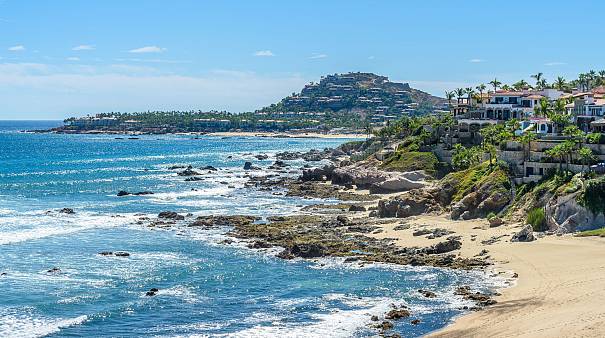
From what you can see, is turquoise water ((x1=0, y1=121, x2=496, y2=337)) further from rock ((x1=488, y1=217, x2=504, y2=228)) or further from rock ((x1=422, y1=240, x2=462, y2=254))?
rock ((x1=488, y1=217, x2=504, y2=228))

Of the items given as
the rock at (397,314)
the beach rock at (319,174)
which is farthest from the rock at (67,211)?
the rock at (397,314)

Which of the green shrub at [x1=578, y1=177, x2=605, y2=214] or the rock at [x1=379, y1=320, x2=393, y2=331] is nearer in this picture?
the rock at [x1=379, y1=320, x2=393, y2=331]

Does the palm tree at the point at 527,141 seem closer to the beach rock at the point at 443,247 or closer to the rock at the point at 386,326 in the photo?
the beach rock at the point at 443,247

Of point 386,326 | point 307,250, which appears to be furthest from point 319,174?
point 386,326

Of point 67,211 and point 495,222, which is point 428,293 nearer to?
point 495,222

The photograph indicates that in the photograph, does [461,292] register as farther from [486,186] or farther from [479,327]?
[486,186]

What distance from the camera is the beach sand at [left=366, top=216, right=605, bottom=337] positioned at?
123ft

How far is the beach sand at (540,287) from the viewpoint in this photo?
1481 inches

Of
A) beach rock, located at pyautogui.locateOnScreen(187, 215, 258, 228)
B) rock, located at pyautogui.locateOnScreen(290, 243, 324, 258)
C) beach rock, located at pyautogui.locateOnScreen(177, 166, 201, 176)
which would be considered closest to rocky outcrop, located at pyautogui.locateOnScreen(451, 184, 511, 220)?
rock, located at pyautogui.locateOnScreen(290, 243, 324, 258)

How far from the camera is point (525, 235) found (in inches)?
2254

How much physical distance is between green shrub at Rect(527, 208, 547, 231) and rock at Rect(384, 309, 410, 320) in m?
22.5

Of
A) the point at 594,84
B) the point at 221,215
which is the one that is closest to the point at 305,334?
the point at 221,215

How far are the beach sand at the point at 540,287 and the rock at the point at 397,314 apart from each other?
2.94m

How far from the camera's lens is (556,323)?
3784 cm
